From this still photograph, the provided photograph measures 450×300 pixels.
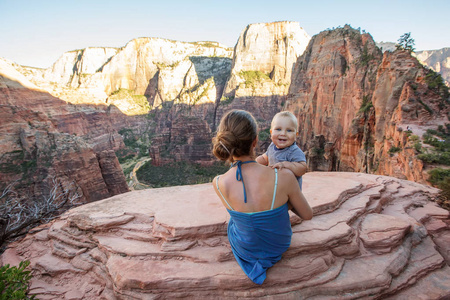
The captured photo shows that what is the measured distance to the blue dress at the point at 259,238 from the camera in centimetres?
233

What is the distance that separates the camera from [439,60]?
3999 inches

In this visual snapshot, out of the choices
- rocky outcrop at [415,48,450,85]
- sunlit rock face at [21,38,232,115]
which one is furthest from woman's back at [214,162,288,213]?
rocky outcrop at [415,48,450,85]

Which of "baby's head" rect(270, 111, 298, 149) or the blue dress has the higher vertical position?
"baby's head" rect(270, 111, 298, 149)

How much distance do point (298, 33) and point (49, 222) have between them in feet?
240

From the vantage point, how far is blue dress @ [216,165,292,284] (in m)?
2.33

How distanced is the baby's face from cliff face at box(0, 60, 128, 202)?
19402mm

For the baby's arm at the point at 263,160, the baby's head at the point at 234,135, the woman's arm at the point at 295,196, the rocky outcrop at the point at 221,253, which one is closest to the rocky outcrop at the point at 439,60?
the rocky outcrop at the point at 221,253

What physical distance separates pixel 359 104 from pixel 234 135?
22.4m

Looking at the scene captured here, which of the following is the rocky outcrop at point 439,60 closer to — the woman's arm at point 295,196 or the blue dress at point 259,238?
the woman's arm at point 295,196

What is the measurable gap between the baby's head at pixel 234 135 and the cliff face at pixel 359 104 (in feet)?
35.8

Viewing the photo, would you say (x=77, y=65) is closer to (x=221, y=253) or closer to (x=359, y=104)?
(x=359, y=104)

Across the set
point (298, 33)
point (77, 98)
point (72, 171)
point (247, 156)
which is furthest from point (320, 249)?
point (298, 33)

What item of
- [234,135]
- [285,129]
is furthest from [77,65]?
[234,135]

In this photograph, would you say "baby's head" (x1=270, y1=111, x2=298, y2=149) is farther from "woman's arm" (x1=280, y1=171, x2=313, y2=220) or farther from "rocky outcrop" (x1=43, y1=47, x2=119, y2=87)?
"rocky outcrop" (x1=43, y1=47, x2=119, y2=87)
